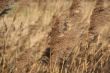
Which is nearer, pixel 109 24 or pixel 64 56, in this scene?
pixel 64 56

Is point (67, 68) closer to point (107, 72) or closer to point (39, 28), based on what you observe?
point (107, 72)

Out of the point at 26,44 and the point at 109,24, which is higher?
the point at 26,44

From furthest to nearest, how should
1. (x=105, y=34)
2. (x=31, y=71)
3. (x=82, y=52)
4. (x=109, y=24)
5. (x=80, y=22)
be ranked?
(x=109, y=24), (x=105, y=34), (x=80, y=22), (x=82, y=52), (x=31, y=71)

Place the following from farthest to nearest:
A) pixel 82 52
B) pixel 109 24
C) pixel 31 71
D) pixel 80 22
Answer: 1. pixel 109 24
2. pixel 80 22
3. pixel 82 52
4. pixel 31 71

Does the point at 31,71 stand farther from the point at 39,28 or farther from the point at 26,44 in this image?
the point at 39,28

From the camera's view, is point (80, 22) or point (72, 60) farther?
point (80, 22)

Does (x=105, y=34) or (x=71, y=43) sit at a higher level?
(x=71, y=43)

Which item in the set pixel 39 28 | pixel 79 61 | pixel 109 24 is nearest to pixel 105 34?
pixel 109 24

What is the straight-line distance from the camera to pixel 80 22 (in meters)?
2.80

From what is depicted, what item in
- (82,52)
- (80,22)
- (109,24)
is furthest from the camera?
(109,24)

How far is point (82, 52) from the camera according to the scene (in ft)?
7.99

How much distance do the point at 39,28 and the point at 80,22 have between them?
0.31 meters

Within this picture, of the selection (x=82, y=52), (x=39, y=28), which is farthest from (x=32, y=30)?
(x=82, y=52)

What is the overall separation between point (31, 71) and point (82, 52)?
1.30 ft
